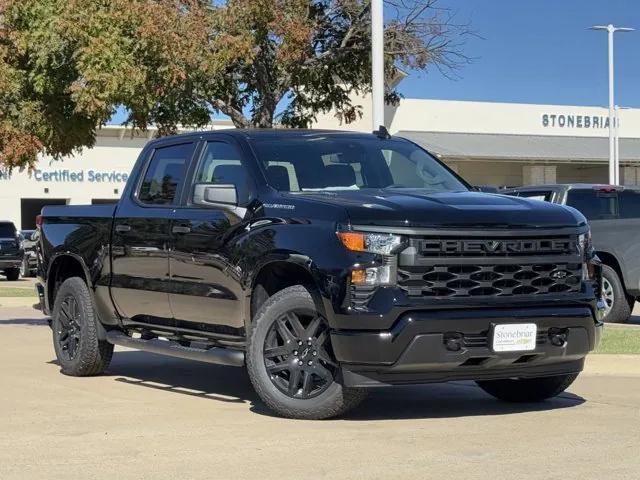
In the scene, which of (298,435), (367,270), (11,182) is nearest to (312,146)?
(367,270)

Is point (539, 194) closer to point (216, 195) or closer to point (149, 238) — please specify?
point (149, 238)

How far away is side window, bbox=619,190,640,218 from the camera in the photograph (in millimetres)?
17656

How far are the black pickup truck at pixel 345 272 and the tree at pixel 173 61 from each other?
199 inches

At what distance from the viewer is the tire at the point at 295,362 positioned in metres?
8.41

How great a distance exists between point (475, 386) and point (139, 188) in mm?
3230

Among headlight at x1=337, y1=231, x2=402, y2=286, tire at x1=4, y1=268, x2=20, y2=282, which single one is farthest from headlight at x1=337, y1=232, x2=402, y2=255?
tire at x1=4, y1=268, x2=20, y2=282

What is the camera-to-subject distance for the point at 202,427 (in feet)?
27.7

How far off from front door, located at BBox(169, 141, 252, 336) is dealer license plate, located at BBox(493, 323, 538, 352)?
1.90 m

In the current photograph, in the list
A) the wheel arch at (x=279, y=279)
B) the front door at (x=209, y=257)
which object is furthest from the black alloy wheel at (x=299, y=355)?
the front door at (x=209, y=257)

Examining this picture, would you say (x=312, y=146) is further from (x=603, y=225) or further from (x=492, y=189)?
(x=603, y=225)

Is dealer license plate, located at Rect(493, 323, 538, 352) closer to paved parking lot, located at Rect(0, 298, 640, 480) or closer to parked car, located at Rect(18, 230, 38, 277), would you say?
paved parking lot, located at Rect(0, 298, 640, 480)

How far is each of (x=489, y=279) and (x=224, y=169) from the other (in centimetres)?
242

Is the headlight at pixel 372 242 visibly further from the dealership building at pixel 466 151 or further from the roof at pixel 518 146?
the dealership building at pixel 466 151

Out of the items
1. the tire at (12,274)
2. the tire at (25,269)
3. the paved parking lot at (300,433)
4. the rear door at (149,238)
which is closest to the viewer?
the paved parking lot at (300,433)
